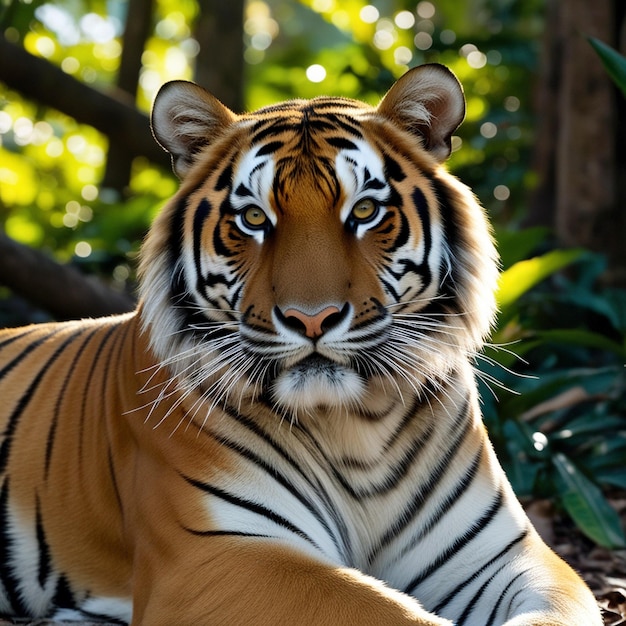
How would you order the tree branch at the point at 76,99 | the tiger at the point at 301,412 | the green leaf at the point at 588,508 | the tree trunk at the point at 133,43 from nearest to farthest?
the tiger at the point at 301,412
the green leaf at the point at 588,508
the tree branch at the point at 76,99
the tree trunk at the point at 133,43

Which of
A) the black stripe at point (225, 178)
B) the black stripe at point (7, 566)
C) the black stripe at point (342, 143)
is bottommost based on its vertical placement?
the black stripe at point (7, 566)

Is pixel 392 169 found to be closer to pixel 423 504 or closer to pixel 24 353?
pixel 423 504

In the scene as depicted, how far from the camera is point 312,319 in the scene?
2082mm

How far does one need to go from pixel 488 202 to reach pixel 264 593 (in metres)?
6.57

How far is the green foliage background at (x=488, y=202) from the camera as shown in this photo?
3.92m

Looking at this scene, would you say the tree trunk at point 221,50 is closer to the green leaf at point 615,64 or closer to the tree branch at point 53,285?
the tree branch at point 53,285

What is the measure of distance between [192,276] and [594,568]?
5.85 feet

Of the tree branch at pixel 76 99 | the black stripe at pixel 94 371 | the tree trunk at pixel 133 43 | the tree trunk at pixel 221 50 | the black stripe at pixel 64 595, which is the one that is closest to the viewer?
the black stripe at pixel 64 595

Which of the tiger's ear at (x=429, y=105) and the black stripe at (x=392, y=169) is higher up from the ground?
the tiger's ear at (x=429, y=105)

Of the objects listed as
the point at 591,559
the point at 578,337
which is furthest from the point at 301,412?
the point at 578,337

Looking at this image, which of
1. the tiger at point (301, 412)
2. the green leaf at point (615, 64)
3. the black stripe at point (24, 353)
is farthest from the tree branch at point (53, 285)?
the green leaf at point (615, 64)


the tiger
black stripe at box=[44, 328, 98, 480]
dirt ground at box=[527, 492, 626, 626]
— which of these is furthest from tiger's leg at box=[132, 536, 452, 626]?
dirt ground at box=[527, 492, 626, 626]

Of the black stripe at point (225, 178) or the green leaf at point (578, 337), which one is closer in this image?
the black stripe at point (225, 178)

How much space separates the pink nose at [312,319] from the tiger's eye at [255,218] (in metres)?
0.35
